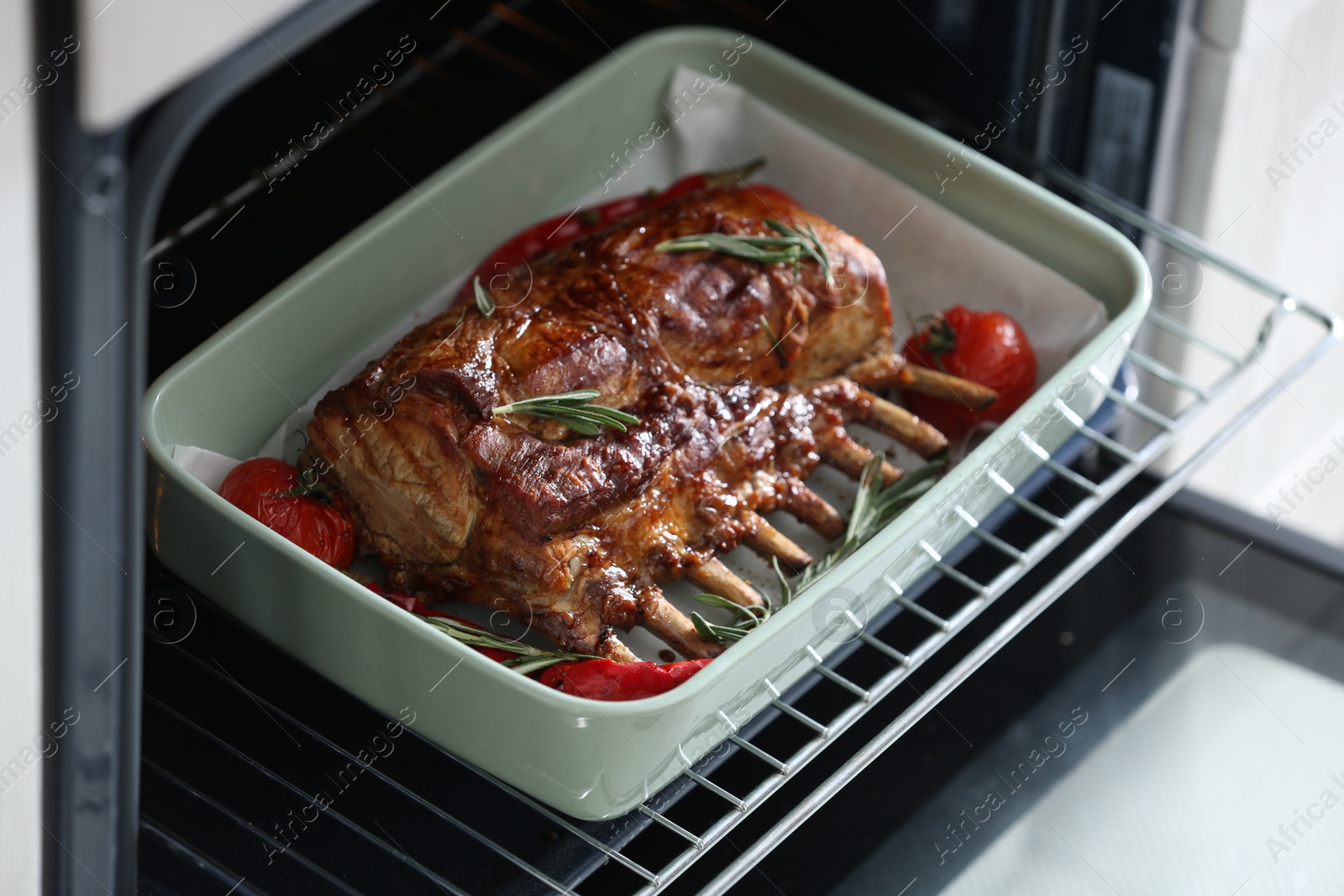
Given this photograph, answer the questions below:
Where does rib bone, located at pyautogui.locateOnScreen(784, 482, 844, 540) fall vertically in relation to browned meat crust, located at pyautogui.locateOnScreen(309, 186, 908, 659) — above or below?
below

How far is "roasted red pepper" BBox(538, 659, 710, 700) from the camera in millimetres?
1232

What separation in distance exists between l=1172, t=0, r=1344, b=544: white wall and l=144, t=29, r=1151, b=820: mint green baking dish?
14.6 inches

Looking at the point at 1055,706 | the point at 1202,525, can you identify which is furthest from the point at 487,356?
the point at 1202,525

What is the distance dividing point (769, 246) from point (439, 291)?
341 mm

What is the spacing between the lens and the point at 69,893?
92 centimetres

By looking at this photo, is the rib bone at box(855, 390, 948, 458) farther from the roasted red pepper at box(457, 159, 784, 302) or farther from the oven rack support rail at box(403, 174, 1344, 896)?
the roasted red pepper at box(457, 159, 784, 302)

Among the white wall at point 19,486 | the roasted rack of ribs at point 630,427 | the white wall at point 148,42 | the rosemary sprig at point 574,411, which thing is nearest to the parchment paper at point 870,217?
the roasted rack of ribs at point 630,427

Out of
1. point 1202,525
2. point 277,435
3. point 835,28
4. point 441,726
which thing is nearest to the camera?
point 441,726

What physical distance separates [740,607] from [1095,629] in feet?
1.67

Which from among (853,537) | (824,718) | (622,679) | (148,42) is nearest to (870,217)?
(853,537)

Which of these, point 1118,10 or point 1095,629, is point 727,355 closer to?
point 1095,629

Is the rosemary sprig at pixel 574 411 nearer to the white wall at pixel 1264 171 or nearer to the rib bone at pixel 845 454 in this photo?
the rib bone at pixel 845 454

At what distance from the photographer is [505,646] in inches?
49.6

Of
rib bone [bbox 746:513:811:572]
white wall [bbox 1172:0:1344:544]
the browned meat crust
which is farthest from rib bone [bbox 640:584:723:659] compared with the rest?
white wall [bbox 1172:0:1344:544]
